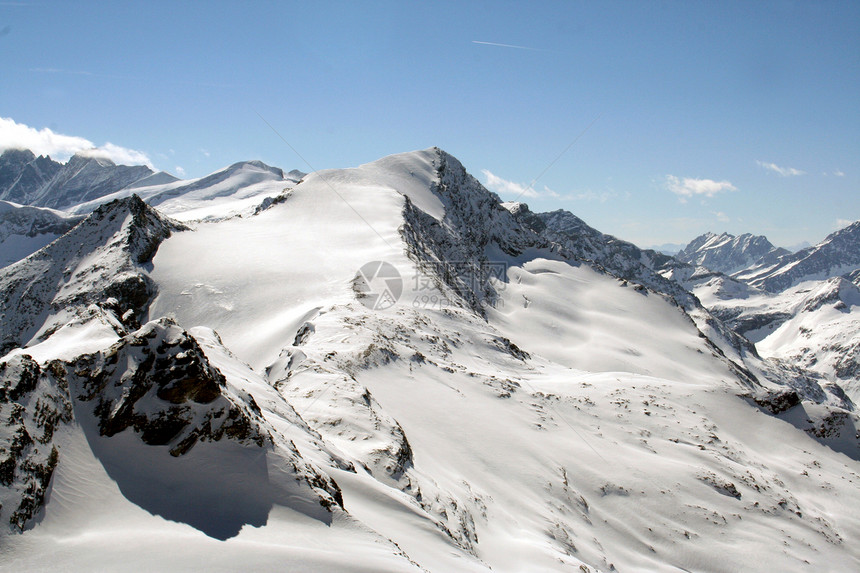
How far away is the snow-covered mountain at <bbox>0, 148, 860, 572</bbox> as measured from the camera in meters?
7.98

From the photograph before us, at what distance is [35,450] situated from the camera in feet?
24.8

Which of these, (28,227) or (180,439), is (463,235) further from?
(28,227)

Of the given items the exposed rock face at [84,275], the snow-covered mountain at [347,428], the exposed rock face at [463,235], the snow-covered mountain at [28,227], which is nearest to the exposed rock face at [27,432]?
the snow-covered mountain at [347,428]

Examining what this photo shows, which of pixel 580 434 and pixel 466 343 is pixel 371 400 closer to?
pixel 580 434

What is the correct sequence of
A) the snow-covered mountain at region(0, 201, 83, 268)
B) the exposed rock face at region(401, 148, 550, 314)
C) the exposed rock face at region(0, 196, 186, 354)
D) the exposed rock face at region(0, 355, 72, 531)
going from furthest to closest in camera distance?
the snow-covered mountain at region(0, 201, 83, 268), the exposed rock face at region(401, 148, 550, 314), the exposed rock face at region(0, 196, 186, 354), the exposed rock face at region(0, 355, 72, 531)

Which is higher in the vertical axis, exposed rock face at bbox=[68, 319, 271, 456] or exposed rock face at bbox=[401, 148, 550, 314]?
exposed rock face at bbox=[401, 148, 550, 314]

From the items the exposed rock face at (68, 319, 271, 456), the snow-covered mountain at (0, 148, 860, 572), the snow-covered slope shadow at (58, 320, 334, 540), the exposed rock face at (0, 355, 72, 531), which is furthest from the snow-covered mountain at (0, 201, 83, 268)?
the exposed rock face at (0, 355, 72, 531)

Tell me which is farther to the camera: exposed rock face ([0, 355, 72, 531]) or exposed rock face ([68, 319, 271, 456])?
exposed rock face ([68, 319, 271, 456])

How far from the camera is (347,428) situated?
52.8 feet

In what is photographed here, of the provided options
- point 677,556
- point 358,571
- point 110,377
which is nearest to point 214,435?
point 110,377

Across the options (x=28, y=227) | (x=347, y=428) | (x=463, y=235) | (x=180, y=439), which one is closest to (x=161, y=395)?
(x=180, y=439)

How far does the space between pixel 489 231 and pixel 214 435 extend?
8283cm

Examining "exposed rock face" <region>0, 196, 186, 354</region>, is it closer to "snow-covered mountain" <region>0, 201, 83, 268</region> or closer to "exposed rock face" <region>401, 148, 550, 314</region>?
"exposed rock face" <region>401, 148, 550, 314</region>

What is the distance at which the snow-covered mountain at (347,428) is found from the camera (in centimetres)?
798
